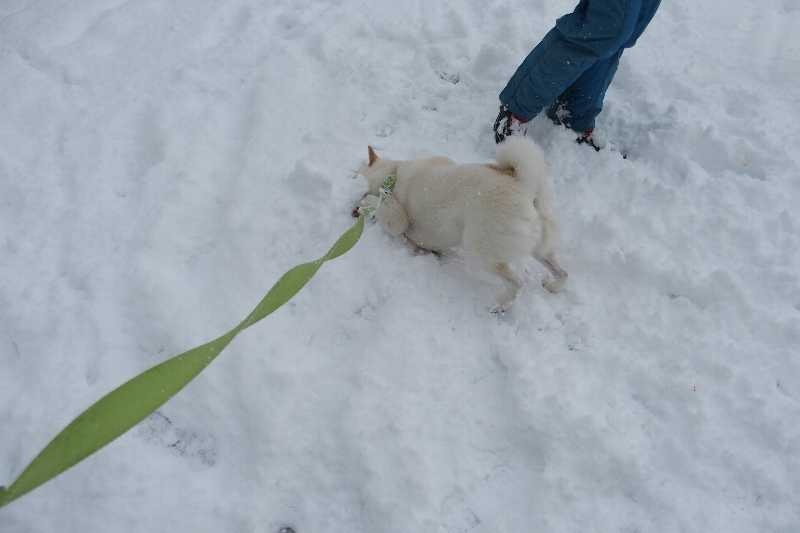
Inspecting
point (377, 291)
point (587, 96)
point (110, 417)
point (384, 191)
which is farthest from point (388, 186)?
point (110, 417)

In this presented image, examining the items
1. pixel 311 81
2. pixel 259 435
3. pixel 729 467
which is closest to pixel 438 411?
pixel 259 435

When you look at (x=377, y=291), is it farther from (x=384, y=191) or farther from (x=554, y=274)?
(x=554, y=274)

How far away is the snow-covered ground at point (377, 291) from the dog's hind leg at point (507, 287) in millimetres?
75

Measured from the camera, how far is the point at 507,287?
2447mm

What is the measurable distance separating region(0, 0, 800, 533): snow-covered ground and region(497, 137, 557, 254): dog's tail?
15.3 inches

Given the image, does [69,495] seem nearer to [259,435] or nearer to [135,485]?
[135,485]

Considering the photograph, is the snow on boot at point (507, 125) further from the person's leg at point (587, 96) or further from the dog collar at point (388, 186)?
the dog collar at point (388, 186)

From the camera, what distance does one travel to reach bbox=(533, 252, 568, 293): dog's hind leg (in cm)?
252

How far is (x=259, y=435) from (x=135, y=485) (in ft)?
1.51

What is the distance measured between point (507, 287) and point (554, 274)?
0.27m

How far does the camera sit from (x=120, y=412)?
1.38 meters

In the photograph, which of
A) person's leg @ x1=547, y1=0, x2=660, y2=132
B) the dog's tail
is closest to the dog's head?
the dog's tail

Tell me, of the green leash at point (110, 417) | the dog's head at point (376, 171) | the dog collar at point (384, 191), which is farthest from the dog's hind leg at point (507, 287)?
the green leash at point (110, 417)

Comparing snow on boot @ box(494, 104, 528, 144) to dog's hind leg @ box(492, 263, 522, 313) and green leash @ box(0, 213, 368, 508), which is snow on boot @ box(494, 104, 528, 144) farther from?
green leash @ box(0, 213, 368, 508)
